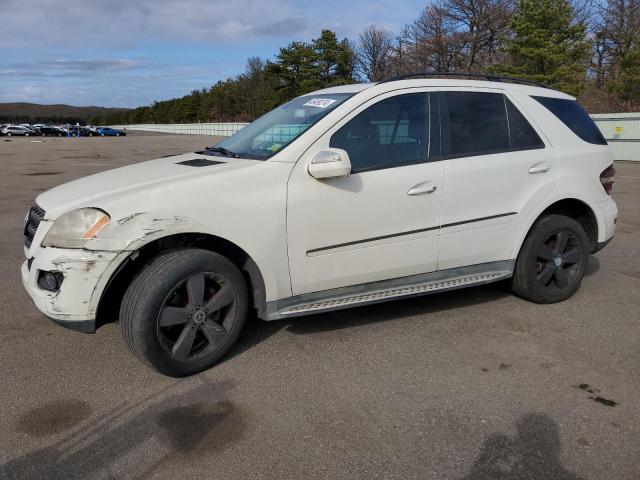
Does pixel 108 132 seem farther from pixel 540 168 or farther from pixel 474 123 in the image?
pixel 540 168

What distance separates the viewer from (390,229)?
12.1ft

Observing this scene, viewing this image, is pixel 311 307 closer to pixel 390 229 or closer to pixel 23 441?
pixel 390 229

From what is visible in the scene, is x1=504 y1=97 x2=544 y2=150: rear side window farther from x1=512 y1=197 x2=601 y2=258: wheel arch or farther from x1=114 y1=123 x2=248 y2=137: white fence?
x1=114 y1=123 x2=248 y2=137: white fence

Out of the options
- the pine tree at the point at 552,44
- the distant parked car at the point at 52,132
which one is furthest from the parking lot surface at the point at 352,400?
the distant parked car at the point at 52,132

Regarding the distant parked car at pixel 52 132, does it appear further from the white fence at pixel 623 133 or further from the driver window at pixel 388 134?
the driver window at pixel 388 134

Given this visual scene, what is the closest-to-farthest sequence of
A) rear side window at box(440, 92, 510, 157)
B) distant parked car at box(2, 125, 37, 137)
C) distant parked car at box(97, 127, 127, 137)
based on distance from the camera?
1. rear side window at box(440, 92, 510, 157)
2. distant parked car at box(2, 125, 37, 137)
3. distant parked car at box(97, 127, 127, 137)

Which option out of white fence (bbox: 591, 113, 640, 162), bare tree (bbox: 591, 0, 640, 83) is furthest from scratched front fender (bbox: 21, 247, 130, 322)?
bare tree (bbox: 591, 0, 640, 83)

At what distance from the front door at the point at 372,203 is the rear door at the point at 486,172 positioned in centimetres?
14

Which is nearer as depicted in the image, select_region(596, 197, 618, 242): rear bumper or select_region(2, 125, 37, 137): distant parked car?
Answer: select_region(596, 197, 618, 242): rear bumper

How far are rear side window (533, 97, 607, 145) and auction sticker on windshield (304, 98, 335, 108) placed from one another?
182 cm

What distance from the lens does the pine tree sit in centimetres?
2922

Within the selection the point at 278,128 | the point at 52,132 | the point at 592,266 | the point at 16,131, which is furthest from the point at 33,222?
the point at 52,132

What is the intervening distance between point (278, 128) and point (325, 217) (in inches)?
35.4

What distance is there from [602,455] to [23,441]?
9.29 feet
